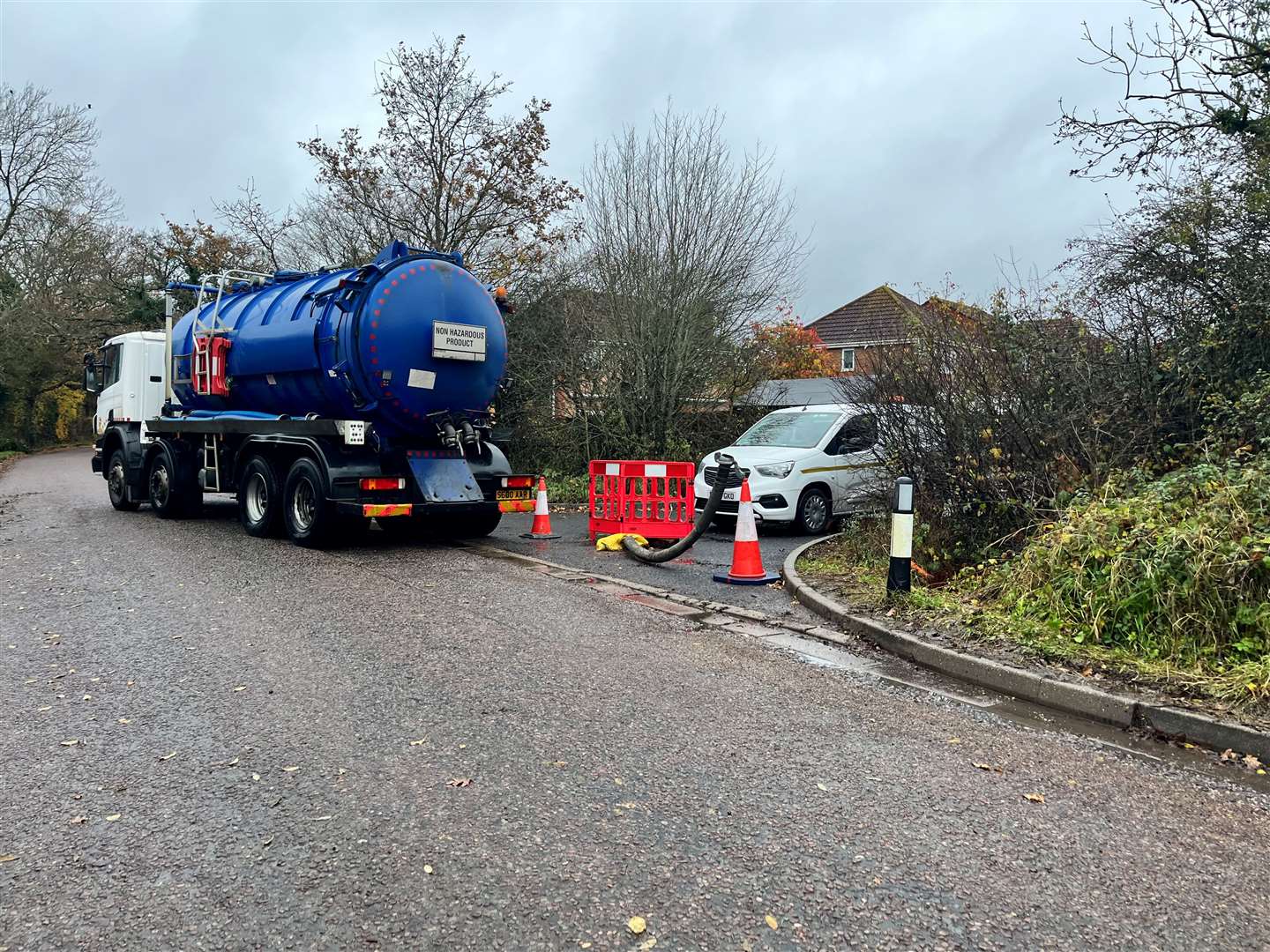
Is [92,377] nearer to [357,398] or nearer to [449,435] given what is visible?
[357,398]

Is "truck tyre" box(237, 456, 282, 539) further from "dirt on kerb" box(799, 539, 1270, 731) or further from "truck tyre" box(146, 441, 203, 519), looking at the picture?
"dirt on kerb" box(799, 539, 1270, 731)

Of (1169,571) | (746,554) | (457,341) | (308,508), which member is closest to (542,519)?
(457,341)

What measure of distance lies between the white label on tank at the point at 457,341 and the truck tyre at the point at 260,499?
2749mm

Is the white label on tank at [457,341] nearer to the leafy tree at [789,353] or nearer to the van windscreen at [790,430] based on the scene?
the van windscreen at [790,430]

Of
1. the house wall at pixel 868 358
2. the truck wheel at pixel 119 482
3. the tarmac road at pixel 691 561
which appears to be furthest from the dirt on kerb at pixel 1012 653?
the truck wheel at pixel 119 482

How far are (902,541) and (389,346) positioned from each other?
18.9 ft

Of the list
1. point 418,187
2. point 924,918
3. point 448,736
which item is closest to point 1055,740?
point 924,918

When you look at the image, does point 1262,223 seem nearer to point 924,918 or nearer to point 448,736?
point 924,918

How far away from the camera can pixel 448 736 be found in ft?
13.9

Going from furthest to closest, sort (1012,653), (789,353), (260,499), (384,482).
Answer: (789,353) < (260,499) < (384,482) < (1012,653)

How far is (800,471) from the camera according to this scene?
11.2m

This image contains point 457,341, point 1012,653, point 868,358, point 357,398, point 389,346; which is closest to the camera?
point 1012,653

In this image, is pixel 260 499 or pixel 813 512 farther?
pixel 813 512

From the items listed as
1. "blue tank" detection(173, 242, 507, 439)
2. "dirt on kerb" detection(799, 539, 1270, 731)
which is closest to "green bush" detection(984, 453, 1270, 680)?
"dirt on kerb" detection(799, 539, 1270, 731)
